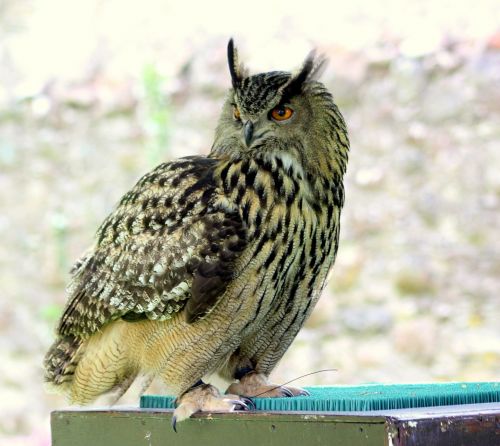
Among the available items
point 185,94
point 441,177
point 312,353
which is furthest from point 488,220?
point 185,94

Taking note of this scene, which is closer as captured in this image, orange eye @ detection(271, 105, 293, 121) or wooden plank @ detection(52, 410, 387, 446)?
wooden plank @ detection(52, 410, 387, 446)

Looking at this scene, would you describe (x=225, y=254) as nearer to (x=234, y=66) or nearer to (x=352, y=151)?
(x=234, y=66)

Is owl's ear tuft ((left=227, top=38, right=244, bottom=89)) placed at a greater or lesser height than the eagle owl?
greater

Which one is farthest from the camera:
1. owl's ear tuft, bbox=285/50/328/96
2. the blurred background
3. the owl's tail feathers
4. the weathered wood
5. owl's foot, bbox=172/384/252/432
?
the blurred background

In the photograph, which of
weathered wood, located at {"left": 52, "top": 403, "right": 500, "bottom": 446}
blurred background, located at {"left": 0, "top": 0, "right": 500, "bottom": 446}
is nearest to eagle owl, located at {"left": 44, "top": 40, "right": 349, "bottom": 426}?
weathered wood, located at {"left": 52, "top": 403, "right": 500, "bottom": 446}

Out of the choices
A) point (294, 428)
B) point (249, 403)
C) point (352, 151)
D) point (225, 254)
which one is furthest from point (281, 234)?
point (352, 151)

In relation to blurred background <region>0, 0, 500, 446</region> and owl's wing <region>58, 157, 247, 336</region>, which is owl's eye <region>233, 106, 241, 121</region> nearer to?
owl's wing <region>58, 157, 247, 336</region>

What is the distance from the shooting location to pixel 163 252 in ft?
5.98

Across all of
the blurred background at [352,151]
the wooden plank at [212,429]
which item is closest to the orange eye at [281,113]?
the wooden plank at [212,429]

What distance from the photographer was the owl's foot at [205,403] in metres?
1.60

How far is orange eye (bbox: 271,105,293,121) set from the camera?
6.19 ft

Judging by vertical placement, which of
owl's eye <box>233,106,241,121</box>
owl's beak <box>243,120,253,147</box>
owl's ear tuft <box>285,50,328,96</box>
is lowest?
owl's beak <box>243,120,253,147</box>

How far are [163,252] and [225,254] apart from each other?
14cm

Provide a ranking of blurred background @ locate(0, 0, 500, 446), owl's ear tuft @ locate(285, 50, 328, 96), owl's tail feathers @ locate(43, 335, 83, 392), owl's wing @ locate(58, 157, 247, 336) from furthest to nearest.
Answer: blurred background @ locate(0, 0, 500, 446) → owl's tail feathers @ locate(43, 335, 83, 392) → owl's ear tuft @ locate(285, 50, 328, 96) → owl's wing @ locate(58, 157, 247, 336)
